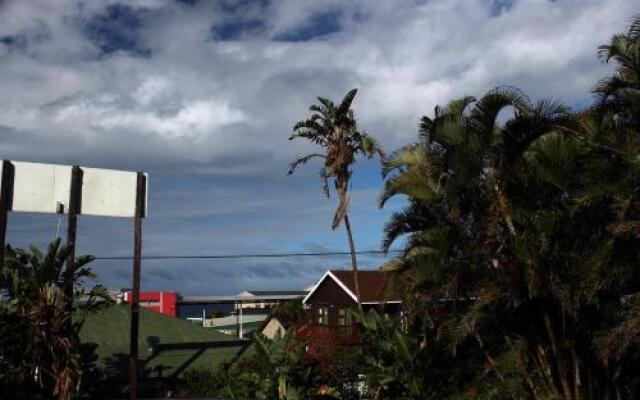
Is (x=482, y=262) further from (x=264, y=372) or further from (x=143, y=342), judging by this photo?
(x=143, y=342)

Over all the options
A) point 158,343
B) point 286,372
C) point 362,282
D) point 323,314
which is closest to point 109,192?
point 286,372

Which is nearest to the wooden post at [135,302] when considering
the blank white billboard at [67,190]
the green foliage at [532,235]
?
the blank white billboard at [67,190]

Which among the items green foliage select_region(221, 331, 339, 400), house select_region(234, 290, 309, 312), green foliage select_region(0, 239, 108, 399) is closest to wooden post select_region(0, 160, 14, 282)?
green foliage select_region(0, 239, 108, 399)

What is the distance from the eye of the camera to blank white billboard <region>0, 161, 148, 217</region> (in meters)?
13.6

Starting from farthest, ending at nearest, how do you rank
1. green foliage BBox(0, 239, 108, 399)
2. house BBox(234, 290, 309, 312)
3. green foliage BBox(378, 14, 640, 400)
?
house BBox(234, 290, 309, 312) → green foliage BBox(0, 239, 108, 399) → green foliage BBox(378, 14, 640, 400)

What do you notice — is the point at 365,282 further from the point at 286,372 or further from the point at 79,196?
the point at 79,196

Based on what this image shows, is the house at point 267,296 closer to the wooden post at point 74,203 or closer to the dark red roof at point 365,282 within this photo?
the dark red roof at point 365,282

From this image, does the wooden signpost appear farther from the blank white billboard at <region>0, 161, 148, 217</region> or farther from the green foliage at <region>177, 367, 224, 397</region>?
the green foliage at <region>177, 367, 224, 397</region>

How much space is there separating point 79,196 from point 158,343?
404 inches

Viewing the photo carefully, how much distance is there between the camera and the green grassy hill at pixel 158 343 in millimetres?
21359

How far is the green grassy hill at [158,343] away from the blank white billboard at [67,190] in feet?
24.2

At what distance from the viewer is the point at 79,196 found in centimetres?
1405

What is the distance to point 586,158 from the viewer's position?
439 inches

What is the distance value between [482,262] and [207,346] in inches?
537
